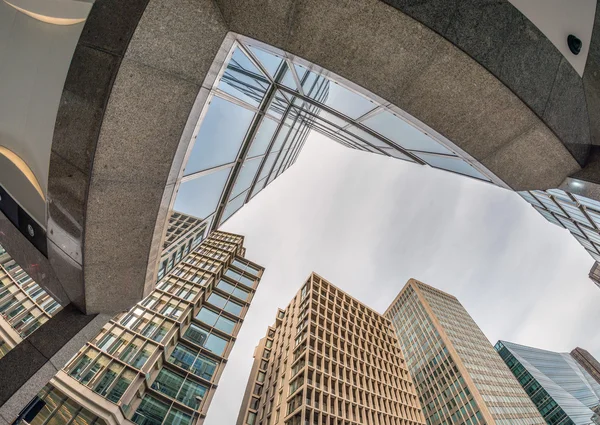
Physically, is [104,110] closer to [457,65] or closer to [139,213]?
[139,213]

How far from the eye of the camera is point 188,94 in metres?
3.13

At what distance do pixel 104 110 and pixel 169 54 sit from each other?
97 centimetres

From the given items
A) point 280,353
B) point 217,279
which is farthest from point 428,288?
point 217,279

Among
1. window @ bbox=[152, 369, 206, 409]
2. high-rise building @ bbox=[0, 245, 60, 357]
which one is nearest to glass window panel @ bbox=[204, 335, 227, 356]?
window @ bbox=[152, 369, 206, 409]

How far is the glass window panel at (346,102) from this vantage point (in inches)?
184

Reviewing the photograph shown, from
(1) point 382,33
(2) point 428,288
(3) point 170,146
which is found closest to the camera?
(1) point 382,33

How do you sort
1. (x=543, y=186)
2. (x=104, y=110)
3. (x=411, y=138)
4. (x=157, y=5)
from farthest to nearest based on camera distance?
1. (x=411, y=138)
2. (x=543, y=186)
3. (x=104, y=110)
4. (x=157, y=5)

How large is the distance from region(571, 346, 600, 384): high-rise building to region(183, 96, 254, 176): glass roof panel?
233 m

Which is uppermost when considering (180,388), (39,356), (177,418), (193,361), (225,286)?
(225,286)

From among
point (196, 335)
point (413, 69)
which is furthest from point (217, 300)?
point (413, 69)

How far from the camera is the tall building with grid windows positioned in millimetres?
37375

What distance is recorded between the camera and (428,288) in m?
104

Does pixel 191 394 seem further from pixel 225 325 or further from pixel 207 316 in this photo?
pixel 207 316

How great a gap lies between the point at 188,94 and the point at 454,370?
289 feet
